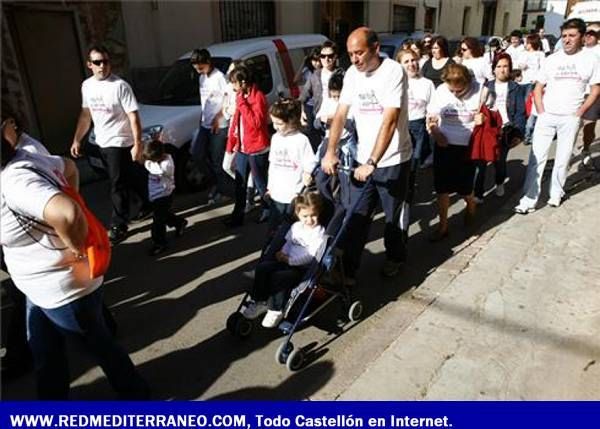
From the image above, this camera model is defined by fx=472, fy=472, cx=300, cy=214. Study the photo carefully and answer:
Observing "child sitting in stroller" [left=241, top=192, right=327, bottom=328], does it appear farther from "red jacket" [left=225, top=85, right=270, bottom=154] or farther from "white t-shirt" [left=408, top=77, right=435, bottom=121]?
"white t-shirt" [left=408, top=77, right=435, bottom=121]

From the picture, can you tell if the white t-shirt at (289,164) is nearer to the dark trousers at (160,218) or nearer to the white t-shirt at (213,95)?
the dark trousers at (160,218)

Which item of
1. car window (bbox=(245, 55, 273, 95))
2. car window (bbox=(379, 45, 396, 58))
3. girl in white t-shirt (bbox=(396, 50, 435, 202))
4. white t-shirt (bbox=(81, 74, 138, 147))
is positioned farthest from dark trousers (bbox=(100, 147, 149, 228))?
car window (bbox=(379, 45, 396, 58))

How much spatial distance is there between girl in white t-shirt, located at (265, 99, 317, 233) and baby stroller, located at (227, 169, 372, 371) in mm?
650

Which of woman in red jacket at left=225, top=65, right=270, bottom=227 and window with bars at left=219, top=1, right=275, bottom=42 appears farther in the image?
window with bars at left=219, top=1, right=275, bottom=42

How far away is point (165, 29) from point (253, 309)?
8.43 m

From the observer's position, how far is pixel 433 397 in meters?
2.62

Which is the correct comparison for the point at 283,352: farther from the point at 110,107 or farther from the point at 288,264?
the point at 110,107

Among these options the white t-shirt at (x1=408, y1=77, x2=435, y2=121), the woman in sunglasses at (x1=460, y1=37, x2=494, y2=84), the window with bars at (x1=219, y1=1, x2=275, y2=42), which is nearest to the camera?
the white t-shirt at (x1=408, y1=77, x2=435, y2=121)

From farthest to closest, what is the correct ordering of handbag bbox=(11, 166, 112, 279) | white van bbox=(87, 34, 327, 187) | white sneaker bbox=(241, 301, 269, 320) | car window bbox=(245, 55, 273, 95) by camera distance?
car window bbox=(245, 55, 273, 95), white van bbox=(87, 34, 327, 187), white sneaker bbox=(241, 301, 269, 320), handbag bbox=(11, 166, 112, 279)

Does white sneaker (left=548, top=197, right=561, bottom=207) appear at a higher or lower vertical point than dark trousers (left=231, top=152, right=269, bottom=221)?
lower

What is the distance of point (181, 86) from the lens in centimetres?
643

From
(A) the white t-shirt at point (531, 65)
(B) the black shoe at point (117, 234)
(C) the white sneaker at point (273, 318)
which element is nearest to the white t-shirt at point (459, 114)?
(C) the white sneaker at point (273, 318)

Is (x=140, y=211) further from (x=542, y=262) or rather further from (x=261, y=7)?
(x=261, y=7)

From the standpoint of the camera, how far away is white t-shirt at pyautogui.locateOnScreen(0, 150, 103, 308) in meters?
1.89
